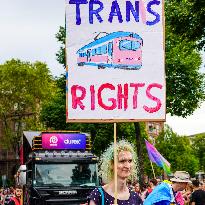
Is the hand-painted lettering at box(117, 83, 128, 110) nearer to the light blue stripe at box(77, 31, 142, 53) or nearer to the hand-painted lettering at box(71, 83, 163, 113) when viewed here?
the hand-painted lettering at box(71, 83, 163, 113)

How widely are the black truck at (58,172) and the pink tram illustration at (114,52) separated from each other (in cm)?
1043

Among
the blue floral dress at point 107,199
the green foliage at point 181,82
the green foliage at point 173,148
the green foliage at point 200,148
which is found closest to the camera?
the blue floral dress at point 107,199

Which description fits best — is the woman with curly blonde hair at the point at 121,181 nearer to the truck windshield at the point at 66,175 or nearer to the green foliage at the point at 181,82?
the truck windshield at the point at 66,175

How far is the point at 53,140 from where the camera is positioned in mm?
17406

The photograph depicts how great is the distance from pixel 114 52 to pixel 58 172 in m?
10.7

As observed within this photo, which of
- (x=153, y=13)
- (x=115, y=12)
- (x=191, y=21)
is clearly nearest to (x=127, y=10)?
(x=115, y=12)

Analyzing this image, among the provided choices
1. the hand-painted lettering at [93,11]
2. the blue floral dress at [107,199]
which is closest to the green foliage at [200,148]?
the hand-painted lettering at [93,11]

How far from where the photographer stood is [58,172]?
16.6 meters

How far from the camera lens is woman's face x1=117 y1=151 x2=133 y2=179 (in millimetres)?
5609

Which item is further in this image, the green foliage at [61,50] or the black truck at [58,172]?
the green foliage at [61,50]

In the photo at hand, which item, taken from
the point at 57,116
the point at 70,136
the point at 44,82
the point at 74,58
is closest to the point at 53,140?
the point at 70,136

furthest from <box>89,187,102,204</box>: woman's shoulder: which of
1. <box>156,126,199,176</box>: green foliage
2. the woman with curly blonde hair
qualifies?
<box>156,126,199,176</box>: green foliage

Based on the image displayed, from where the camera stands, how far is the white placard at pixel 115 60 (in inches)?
240

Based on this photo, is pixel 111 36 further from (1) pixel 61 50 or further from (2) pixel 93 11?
(1) pixel 61 50
